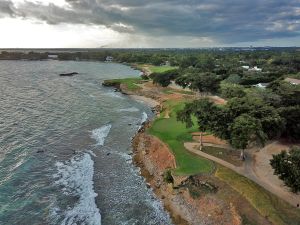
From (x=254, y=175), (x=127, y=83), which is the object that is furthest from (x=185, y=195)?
(x=127, y=83)

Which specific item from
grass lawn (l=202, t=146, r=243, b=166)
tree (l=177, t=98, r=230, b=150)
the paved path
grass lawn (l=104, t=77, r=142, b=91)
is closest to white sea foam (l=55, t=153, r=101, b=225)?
the paved path

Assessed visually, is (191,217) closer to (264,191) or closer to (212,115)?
(264,191)

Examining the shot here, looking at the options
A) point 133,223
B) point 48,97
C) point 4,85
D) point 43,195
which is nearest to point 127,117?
point 48,97

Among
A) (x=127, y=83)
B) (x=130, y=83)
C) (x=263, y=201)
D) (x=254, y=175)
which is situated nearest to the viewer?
(x=263, y=201)

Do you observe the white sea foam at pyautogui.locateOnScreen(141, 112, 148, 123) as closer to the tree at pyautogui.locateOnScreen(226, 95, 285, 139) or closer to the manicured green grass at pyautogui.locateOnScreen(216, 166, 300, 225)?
the tree at pyautogui.locateOnScreen(226, 95, 285, 139)

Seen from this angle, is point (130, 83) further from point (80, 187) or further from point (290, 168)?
point (290, 168)
